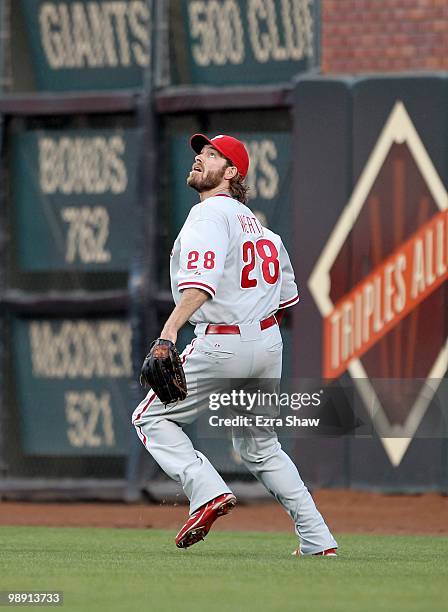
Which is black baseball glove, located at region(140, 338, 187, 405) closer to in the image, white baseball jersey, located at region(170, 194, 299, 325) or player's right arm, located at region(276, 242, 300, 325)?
white baseball jersey, located at region(170, 194, 299, 325)

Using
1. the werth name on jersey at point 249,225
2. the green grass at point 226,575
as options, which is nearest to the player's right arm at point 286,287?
the werth name on jersey at point 249,225

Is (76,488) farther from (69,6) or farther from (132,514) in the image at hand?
(69,6)

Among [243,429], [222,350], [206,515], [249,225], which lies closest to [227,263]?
[249,225]

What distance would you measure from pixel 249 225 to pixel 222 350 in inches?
23.8

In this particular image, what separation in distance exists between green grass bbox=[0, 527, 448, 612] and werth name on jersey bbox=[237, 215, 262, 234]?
1477 mm

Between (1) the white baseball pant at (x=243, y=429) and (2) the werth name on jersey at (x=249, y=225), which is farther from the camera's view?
(2) the werth name on jersey at (x=249, y=225)

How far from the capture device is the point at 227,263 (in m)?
7.15

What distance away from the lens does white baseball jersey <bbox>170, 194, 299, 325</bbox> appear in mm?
6926

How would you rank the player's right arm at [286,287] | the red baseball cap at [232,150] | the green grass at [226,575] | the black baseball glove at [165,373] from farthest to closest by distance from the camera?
the player's right arm at [286,287] < the red baseball cap at [232,150] < the black baseball glove at [165,373] < the green grass at [226,575]

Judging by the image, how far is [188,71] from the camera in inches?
484

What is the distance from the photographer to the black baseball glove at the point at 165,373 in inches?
269

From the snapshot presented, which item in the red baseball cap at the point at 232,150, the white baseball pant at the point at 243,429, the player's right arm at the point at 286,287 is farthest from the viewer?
the player's right arm at the point at 286,287

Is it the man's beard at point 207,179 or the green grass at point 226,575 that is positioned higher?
the man's beard at point 207,179

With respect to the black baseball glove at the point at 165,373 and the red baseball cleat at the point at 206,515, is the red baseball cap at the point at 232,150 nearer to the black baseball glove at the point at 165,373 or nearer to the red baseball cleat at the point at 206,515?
the black baseball glove at the point at 165,373
